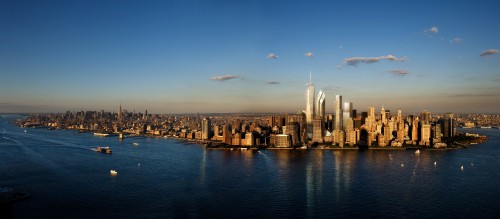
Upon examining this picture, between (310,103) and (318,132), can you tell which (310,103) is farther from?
(318,132)

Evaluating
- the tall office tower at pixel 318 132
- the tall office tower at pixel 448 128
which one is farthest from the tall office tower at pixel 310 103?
the tall office tower at pixel 448 128

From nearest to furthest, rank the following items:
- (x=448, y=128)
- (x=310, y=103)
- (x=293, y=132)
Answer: (x=293, y=132)
(x=448, y=128)
(x=310, y=103)

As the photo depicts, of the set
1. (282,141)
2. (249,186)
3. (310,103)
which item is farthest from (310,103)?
(249,186)

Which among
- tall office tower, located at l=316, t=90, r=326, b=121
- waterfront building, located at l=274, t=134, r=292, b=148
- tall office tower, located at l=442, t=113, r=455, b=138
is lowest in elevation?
waterfront building, located at l=274, t=134, r=292, b=148

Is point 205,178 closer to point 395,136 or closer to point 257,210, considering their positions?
point 257,210

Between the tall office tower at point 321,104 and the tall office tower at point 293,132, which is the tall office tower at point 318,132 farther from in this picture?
the tall office tower at point 321,104

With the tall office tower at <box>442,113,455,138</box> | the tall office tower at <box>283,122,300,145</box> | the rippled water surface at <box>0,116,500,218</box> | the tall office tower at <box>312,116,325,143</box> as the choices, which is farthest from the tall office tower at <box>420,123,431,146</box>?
the tall office tower at <box>283,122,300,145</box>

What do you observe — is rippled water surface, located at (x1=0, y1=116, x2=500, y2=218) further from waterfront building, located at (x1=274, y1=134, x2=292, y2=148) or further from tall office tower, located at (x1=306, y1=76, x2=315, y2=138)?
tall office tower, located at (x1=306, y1=76, x2=315, y2=138)

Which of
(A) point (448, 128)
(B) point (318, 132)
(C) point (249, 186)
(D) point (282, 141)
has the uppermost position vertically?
(A) point (448, 128)
